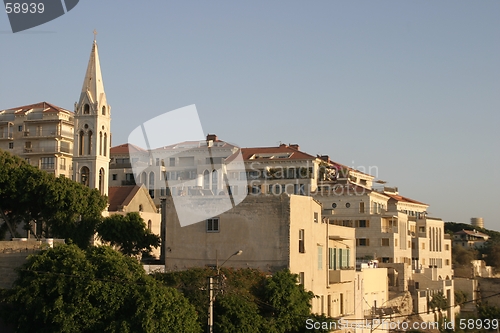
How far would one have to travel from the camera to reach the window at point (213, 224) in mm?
39844

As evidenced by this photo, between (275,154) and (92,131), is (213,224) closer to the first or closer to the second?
(92,131)

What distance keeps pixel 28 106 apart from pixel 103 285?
6445cm

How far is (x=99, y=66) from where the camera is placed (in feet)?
223

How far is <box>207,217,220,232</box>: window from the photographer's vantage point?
39.8 metres

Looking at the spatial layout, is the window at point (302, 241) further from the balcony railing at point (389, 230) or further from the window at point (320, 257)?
the balcony railing at point (389, 230)

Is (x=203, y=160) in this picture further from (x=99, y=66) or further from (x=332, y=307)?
(x=332, y=307)

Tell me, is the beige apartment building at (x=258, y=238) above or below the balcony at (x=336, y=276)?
above

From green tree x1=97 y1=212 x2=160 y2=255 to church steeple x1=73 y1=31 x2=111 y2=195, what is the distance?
16371 millimetres

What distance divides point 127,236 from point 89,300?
18730mm

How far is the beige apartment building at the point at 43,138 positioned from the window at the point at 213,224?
5106 centimetres

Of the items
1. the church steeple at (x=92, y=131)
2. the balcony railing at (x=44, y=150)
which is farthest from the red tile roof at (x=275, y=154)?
the church steeple at (x=92, y=131)

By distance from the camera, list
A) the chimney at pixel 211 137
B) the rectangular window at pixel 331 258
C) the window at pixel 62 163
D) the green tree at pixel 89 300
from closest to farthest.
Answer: the green tree at pixel 89 300 < the rectangular window at pixel 331 258 < the window at pixel 62 163 < the chimney at pixel 211 137

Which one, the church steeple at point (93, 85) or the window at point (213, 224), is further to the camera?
the church steeple at point (93, 85)

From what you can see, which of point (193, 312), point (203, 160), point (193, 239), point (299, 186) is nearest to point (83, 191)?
point (193, 239)
